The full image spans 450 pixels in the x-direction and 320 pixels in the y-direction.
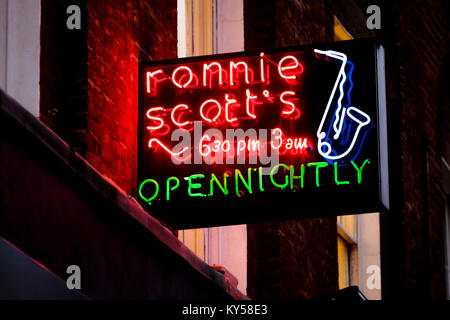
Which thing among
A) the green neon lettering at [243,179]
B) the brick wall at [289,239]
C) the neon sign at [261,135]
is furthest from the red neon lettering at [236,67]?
the brick wall at [289,239]

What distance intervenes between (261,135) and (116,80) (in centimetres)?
111

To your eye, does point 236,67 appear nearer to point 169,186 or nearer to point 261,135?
point 261,135

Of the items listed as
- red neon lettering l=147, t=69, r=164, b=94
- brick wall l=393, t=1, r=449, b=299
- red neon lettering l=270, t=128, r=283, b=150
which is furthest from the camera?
brick wall l=393, t=1, r=449, b=299

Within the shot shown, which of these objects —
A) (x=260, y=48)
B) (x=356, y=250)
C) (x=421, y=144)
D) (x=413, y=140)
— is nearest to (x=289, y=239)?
(x=260, y=48)

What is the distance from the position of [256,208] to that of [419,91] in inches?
328

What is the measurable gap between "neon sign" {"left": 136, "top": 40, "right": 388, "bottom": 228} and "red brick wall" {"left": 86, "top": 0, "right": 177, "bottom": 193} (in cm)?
20

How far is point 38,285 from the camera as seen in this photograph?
5.65 m

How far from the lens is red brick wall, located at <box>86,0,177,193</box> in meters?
7.98

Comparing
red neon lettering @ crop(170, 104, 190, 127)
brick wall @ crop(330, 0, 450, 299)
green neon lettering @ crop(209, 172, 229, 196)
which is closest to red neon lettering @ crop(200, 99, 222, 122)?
red neon lettering @ crop(170, 104, 190, 127)

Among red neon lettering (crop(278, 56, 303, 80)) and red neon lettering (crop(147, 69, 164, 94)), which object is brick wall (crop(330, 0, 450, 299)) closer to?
red neon lettering (crop(278, 56, 303, 80))

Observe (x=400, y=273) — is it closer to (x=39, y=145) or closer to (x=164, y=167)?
(x=164, y=167)

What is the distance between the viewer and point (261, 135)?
26.5 ft

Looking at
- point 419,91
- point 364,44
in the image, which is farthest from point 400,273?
point 364,44

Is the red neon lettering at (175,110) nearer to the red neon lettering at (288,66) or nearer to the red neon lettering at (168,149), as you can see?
the red neon lettering at (168,149)
